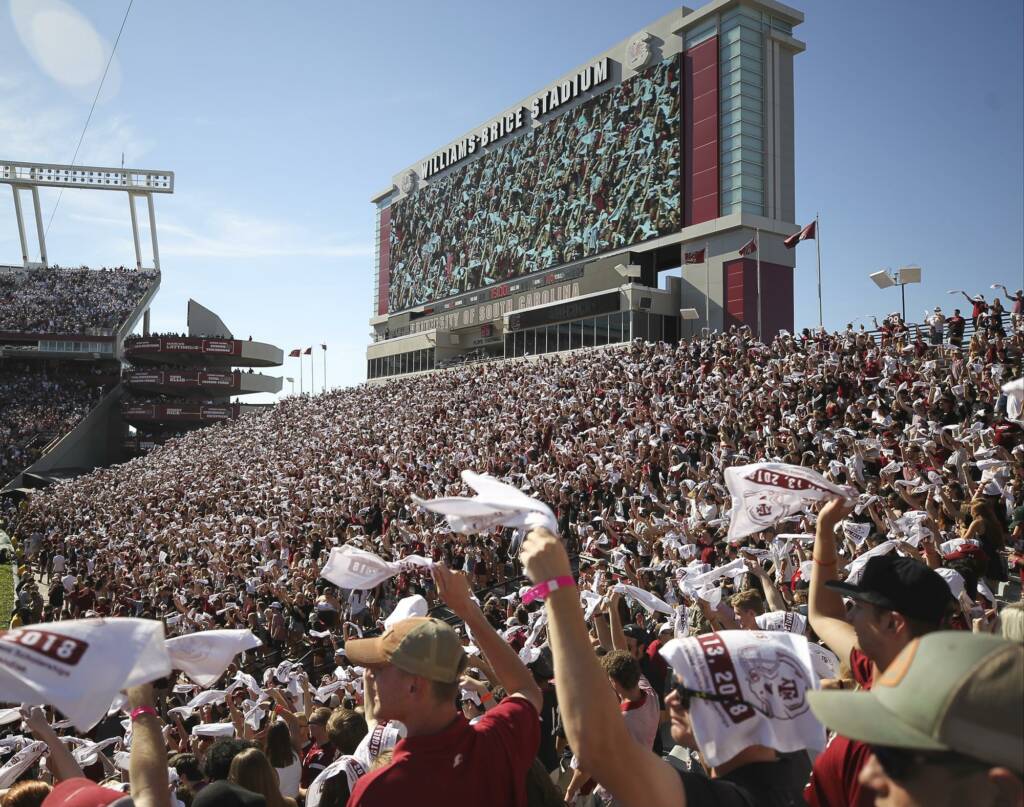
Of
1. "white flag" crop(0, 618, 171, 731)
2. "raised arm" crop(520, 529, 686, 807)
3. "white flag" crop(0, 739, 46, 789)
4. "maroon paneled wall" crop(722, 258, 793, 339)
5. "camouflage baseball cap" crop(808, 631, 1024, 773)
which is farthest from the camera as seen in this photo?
"maroon paneled wall" crop(722, 258, 793, 339)

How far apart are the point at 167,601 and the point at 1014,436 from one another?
53.6 feet

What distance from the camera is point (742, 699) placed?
2.07 meters

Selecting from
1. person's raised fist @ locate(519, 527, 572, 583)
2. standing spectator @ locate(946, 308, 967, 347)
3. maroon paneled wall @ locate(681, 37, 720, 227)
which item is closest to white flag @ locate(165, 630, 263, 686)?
person's raised fist @ locate(519, 527, 572, 583)

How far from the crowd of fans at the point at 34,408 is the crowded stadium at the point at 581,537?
1.04ft

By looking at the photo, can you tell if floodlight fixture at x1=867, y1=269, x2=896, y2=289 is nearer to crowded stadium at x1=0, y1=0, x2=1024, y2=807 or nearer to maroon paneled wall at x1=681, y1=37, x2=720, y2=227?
crowded stadium at x1=0, y1=0, x2=1024, y2=807

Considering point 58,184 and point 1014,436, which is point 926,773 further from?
point 58,184

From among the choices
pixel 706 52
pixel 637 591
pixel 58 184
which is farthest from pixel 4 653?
pixel 58 184

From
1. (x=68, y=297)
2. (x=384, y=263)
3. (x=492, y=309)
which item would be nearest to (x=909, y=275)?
(x=492, y=309)

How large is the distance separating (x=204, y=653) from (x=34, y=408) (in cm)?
6134

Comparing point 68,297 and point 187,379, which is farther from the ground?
point 68,297

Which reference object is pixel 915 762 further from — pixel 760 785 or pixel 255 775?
pixel 255 775

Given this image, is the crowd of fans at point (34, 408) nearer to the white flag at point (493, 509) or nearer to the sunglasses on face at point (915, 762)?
the white flag at point (493, 509)

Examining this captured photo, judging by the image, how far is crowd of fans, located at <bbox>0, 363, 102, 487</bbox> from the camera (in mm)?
50844

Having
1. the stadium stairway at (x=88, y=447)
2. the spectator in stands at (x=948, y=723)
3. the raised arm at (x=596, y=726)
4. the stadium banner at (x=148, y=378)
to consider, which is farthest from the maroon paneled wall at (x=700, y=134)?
the stadium banner at (x=148, y=378)
